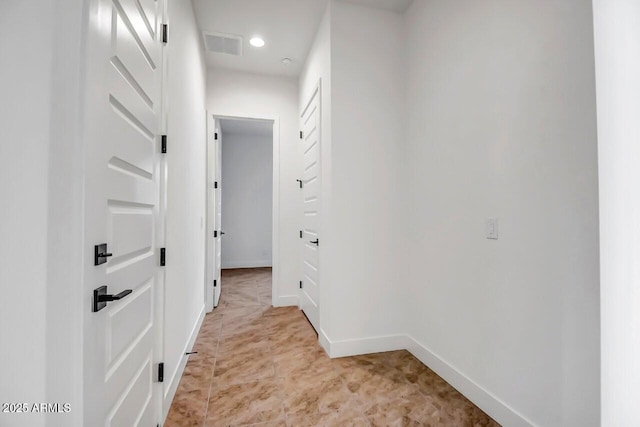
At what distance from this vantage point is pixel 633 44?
49.8 inches

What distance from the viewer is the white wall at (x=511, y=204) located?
1.28 meters

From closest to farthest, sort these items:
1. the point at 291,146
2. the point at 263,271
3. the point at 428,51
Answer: the point at 428,51, the point at 291,146, the point at 263,271

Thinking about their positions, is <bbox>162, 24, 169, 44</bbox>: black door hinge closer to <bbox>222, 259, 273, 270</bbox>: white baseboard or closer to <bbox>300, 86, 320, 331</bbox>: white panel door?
<bbox>300, 86, 320, 331</bbox>: white panel door

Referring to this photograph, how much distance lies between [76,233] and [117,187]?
0.31 m

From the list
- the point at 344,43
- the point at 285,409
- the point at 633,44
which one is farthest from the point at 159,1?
the point at 285,409

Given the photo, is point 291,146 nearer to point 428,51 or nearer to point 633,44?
point 428,51

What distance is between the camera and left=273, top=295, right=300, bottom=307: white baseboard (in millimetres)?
3830

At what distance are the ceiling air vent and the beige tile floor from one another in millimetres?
2957

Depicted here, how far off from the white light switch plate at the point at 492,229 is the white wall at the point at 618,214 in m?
0.51

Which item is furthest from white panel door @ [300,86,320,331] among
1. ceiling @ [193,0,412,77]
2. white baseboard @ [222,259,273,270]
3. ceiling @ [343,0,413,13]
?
white baseboard @ [222,259,273,270]

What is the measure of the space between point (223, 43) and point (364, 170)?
2.08 meters

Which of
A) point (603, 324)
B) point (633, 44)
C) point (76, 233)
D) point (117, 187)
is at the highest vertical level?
point (633, 44)

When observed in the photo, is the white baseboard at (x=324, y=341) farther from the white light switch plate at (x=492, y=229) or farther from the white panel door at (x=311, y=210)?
the white light switch plate at (x=492, y=229)

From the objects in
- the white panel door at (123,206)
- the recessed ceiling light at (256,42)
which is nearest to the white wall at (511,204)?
the recessed ceiling light at (256,42)
